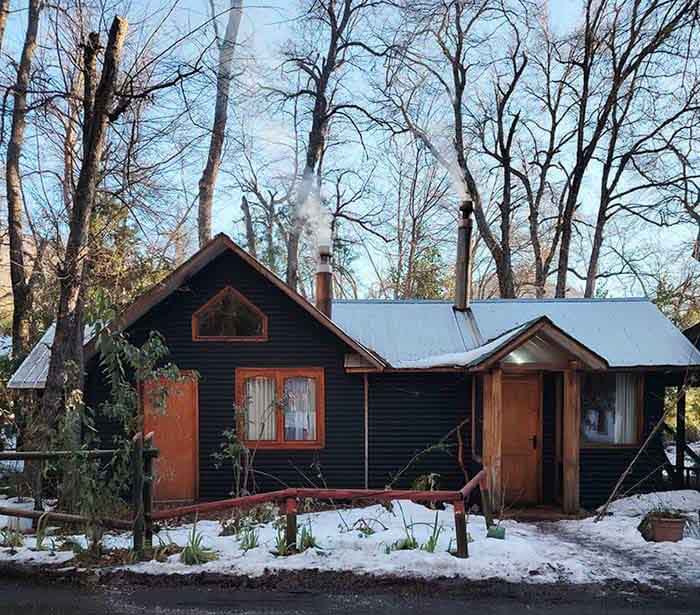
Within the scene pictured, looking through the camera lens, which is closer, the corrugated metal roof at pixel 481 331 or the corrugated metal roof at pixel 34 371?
the corrugated metal roof at pixel 34 371

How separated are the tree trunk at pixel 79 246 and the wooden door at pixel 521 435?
23.3 feet

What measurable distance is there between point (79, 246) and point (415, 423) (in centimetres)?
628

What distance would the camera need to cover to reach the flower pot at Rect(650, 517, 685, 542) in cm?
727

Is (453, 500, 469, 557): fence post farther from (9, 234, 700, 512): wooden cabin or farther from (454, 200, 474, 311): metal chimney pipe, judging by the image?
(454, 200, 474, 311): metal chimney pipe

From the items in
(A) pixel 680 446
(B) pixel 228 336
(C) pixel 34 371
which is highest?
(B) pixel 228 336

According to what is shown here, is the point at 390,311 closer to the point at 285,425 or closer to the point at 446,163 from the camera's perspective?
the point at 285,425

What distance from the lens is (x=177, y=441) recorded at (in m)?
10.1

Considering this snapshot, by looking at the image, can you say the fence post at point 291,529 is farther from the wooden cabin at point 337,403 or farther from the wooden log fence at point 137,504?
the wooden cabin at point 337,403

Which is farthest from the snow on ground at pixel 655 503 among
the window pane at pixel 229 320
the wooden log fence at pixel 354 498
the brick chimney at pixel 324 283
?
the window pane at pixel 229 320

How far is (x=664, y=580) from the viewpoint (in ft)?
19.7

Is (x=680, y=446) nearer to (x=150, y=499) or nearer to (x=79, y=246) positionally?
(x=150, y=499)

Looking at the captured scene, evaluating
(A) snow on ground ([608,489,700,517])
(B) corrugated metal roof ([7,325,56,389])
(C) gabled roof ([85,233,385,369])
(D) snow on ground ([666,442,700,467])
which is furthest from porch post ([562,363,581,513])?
(B) corrugated metal roof ([7,325,56,389])

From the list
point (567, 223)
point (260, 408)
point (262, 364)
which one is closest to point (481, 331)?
point (262, 364)

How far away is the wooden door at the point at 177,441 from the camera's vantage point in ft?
32.9
